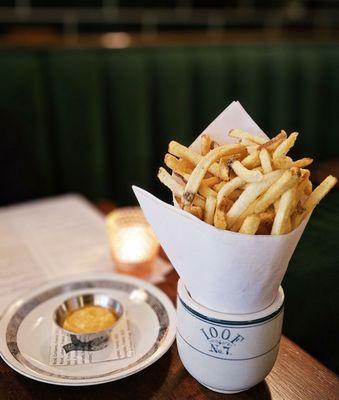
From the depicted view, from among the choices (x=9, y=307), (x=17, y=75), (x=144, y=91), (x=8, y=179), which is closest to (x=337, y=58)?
(x=144, y=91)

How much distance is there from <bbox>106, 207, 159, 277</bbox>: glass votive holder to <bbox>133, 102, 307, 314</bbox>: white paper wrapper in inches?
16.2

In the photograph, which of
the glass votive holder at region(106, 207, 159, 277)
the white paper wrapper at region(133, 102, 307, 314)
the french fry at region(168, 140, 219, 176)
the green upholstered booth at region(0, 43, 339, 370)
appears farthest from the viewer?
the green upholstered booth at region(0, 43, 339, 370)

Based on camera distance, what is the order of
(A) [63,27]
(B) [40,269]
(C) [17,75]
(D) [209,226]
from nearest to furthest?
(D) [209,226] < (B) [40,269] < (C) [17,75] < (A) [63,27]

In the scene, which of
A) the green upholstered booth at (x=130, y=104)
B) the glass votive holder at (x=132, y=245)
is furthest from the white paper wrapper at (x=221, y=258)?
the green upholstered booth at (x=130, y=104)

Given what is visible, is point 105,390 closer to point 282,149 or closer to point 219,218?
point 219,218

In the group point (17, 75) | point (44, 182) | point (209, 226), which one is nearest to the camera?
point (209, 226)

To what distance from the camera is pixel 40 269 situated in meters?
1.12

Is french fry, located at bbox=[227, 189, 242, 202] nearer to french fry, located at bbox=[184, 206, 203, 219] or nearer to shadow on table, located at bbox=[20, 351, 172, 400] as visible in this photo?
french fry, located at bbox=[184, 206, 203, 219]

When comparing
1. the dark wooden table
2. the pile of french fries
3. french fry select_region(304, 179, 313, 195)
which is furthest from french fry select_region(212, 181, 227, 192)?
the dark wooden table

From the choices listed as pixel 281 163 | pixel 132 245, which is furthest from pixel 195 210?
pixel 132 245

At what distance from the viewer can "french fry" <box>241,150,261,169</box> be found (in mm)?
646

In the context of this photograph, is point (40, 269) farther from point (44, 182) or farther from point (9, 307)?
point (44, 182)

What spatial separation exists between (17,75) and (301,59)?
1562 millimetres

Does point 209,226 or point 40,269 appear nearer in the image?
point 209,226
